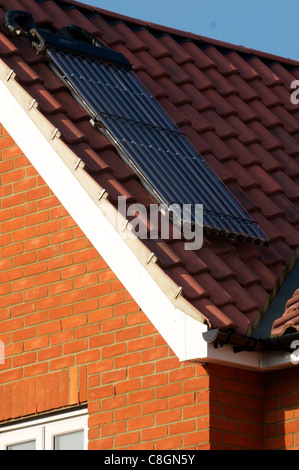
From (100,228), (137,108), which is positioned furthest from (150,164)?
(137,108)

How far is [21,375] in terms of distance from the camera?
31.2 ft

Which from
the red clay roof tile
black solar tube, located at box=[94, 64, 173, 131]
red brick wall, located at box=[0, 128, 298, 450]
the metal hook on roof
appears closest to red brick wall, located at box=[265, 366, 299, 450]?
red brick wall, located at box=[0, 128, 298, 450]

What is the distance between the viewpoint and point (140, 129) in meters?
10.0

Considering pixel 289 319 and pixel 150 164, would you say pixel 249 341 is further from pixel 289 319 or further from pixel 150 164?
pixel 150 164

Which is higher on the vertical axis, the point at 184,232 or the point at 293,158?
the point at 293,158

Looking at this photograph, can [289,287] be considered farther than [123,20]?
No

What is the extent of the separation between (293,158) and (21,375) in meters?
3.36

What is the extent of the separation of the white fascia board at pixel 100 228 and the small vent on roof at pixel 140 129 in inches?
20.0

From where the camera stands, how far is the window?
30.1ft

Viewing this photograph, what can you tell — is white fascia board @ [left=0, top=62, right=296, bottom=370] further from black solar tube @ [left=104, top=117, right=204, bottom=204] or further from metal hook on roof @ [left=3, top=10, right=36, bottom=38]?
metal hook on roof @ [left=3, top=10, right=36, bottom=38]

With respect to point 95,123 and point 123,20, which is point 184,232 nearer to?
point 95,123
